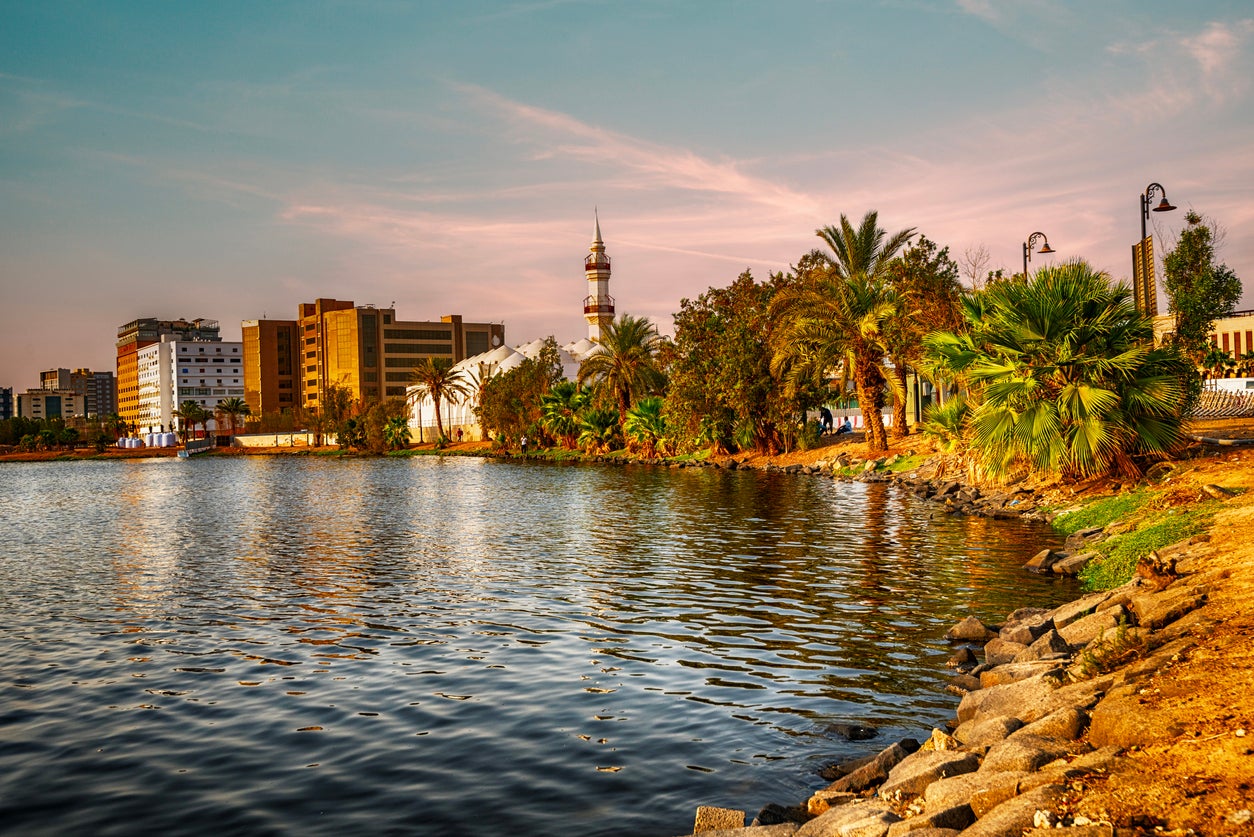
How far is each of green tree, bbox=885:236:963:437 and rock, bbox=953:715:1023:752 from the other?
32755 millimetres

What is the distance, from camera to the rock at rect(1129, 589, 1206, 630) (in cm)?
998

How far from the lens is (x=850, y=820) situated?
21.4ft

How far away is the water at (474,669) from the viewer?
8422 millimetres

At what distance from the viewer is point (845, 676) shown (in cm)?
1152

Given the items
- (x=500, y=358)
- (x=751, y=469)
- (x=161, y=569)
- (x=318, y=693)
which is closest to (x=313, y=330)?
(x=500, y=358)

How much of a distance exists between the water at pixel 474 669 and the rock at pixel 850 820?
1.26 meters

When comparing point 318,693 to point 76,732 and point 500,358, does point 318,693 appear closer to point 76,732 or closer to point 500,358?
point 76,732

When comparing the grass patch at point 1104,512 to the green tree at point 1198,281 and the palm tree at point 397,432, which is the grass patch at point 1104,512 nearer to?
the green tree at point 1198,281

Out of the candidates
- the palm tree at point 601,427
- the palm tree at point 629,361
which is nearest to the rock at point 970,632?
the palm tree at point 629,361

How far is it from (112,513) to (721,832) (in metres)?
39.1

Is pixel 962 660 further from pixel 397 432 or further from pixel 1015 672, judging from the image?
pixel 397 432

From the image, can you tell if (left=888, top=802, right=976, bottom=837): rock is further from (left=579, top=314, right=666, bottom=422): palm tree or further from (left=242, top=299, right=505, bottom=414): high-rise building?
(left=242, top=299, right=505, bottom=414): high-rise building

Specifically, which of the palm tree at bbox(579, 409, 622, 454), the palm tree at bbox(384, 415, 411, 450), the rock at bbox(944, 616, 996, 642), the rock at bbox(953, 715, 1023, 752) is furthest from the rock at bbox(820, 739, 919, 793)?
the palm tree at bbox(384, 415, 411, 450)

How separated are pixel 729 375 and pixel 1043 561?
3431cm
